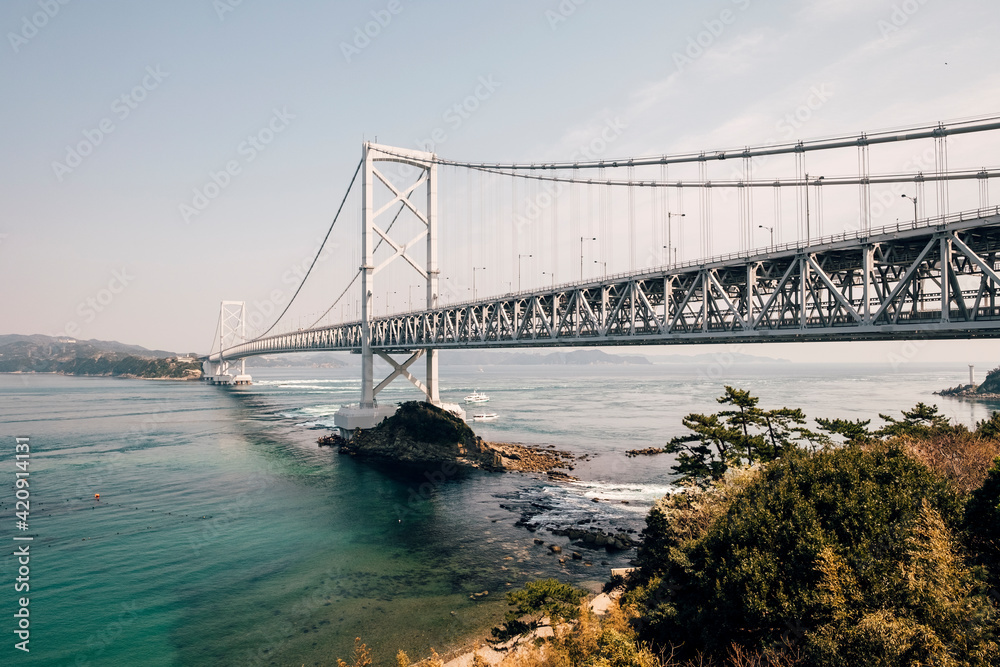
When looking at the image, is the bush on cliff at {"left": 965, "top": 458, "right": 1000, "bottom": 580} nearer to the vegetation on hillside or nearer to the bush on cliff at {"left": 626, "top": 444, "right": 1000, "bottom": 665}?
the vegetation on hillside

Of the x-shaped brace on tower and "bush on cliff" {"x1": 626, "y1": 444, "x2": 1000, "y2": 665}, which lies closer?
"bush on cliff" {"x1": 626, "y1": 444, "x2": 1000, "y2": 665}

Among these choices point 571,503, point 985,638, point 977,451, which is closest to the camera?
point 985,638

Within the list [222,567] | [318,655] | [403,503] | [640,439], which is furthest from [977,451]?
[640,439]

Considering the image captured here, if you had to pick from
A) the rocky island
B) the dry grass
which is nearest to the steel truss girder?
the dry grass

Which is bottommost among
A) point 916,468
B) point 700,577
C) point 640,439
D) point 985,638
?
point 640,439

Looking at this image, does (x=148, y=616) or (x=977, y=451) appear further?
(x=977, y=451)

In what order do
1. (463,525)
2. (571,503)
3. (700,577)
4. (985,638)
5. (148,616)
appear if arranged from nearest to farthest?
1. (985,638)
2. (700,577)
3. (148,616)
4. (463,525)
5. (571,503)

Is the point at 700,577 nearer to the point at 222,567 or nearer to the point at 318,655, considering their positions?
the point at 318,655

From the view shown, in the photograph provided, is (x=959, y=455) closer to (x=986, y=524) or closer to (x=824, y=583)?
(x=986, y=524)

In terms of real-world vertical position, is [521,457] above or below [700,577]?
below
